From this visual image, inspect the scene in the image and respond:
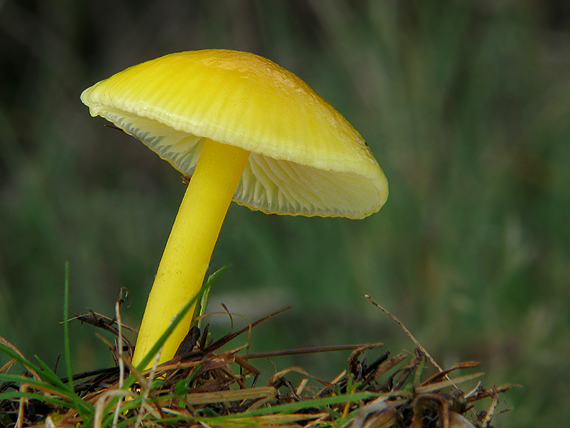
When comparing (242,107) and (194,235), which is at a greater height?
(242,107)

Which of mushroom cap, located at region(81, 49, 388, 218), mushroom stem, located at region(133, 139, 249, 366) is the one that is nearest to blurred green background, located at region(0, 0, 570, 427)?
mushroom stem, located at region(133, 139, 249, 366)

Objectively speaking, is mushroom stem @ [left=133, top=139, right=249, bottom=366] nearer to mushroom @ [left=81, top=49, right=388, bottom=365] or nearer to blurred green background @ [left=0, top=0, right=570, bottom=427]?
mushroom @ [left=81, top=49, right=388, bottom=365]

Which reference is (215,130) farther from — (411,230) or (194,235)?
(411,230)

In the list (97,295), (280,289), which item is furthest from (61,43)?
(280,289)

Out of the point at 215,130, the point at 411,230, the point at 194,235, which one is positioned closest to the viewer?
the point at 215,130

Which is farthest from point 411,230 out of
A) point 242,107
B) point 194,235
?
point 242,107

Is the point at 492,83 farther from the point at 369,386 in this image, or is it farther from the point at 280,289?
the point at 369,386

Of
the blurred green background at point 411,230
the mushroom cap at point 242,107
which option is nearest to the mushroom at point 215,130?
the mushroom cap at point 242,107
